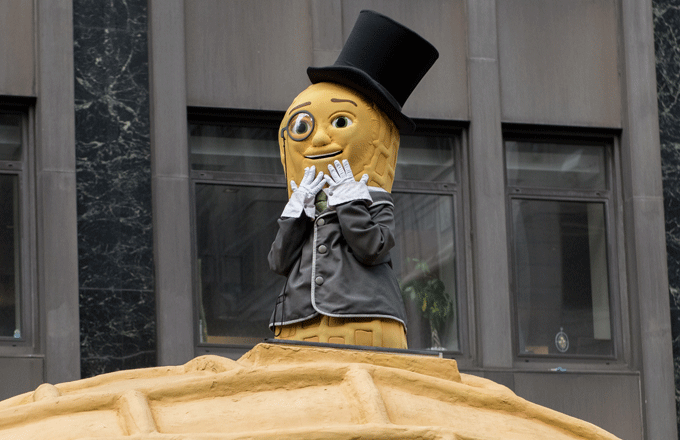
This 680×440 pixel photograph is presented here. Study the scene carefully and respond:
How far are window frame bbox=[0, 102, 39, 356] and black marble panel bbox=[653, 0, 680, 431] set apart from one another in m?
6.58

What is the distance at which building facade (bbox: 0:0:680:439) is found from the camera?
11.8m

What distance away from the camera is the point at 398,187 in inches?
507

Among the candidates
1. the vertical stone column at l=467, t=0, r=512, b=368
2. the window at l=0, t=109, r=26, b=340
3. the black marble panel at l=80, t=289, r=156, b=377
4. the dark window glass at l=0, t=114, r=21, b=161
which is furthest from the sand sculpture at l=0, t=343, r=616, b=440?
the vertical stone column at l=467, t=0, r=512, b=368

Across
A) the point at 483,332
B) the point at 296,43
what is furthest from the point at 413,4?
the point at 483,332

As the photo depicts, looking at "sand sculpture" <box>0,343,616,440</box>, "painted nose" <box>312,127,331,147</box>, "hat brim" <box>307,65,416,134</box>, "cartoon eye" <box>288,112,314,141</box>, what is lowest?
"sand sculpture" <box>0,343,616,440</box>

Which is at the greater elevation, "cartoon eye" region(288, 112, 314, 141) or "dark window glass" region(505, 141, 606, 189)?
"dark window glass" region(505, 141, 606, 189)

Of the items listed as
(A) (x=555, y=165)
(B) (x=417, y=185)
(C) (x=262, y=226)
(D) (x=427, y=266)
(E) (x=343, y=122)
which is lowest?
(D) (x=427, y=266)

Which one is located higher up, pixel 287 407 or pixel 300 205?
pixel 300 205

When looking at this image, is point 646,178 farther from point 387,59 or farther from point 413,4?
point 387,59

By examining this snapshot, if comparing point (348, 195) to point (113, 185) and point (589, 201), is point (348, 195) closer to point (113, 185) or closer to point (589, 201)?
point (113, 185)

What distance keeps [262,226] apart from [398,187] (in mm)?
1482

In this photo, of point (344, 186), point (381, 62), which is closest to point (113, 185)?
point (381, 62)

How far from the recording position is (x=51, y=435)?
4906 millimetres

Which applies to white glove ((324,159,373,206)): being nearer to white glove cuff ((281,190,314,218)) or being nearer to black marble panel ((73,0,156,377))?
white glove cuff ((281,190,314,218))
